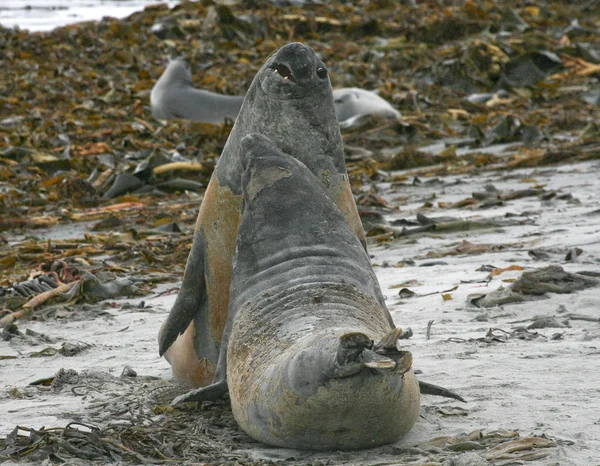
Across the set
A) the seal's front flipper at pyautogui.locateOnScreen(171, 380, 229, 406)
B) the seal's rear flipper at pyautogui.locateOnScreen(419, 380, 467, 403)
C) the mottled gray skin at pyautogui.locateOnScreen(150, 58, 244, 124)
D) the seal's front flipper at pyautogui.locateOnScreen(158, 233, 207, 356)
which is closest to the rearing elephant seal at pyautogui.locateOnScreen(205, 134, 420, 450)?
the seal's front flipper at pyautogui.locateOnScreen(171, 380, 229, 406)

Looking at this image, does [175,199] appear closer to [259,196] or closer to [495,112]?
[495,112]

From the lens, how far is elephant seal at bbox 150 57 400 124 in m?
13.5

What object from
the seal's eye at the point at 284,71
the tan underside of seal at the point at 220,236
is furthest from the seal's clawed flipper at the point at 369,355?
the seal's eye at the point at 284,71

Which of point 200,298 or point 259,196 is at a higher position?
point 259,196

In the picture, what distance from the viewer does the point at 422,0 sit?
2192 cm

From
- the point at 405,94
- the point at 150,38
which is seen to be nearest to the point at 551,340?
the point at 405,94

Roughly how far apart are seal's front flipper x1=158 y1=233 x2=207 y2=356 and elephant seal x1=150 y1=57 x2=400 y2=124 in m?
9.41

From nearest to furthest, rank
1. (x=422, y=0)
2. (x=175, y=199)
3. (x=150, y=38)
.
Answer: (x=175, y=199) < (x=150, y=38) < (x=422, y=0)

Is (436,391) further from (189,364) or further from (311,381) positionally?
(189,364)

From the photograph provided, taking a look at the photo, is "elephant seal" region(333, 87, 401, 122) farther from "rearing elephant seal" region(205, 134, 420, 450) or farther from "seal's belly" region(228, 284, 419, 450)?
"seal's belly" region(228, 284, 419, 450)

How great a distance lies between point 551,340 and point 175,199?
6.23 metres

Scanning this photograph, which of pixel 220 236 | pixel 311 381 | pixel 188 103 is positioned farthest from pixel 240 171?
pixel 188 103

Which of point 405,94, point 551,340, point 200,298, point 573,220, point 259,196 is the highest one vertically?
point 259,196

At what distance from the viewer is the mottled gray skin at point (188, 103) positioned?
45.9ft
